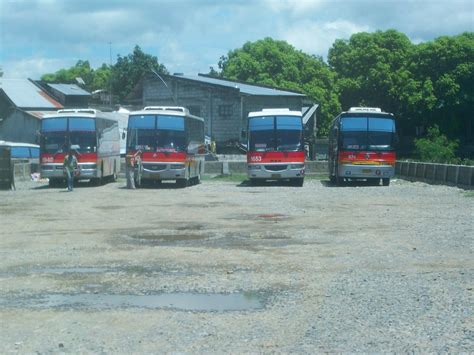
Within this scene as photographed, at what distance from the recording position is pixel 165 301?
10.3 meters

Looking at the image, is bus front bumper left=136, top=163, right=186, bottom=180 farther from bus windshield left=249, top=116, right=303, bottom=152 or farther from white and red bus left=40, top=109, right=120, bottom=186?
bus windshield left=249, top=116, right=303, bottom=152

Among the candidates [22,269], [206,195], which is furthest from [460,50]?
[22,269]

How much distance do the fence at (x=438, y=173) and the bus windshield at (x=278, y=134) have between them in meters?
6.48

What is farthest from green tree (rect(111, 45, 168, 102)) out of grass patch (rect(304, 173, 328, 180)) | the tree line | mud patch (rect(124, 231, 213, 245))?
mud patch (rect(124, 231, 213, 245))

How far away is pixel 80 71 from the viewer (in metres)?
152

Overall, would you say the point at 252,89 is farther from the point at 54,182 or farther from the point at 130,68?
the point at 130,68

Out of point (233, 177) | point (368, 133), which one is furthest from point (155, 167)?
point (233, 177)

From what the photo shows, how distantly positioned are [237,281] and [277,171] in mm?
24477

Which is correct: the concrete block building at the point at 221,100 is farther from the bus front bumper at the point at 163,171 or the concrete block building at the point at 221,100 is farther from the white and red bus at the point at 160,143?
the bus front bumper at the point at 163,171

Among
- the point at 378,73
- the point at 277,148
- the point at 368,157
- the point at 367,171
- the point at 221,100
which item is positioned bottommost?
the point at 367,171

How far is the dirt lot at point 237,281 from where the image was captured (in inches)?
333

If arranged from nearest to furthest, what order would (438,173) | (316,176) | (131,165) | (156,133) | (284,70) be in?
(131,165) → (156,133) → (438,173) → (316,176) → (284,70)

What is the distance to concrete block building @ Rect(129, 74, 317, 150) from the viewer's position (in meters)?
64.5

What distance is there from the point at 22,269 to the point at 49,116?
25259 millimetres
